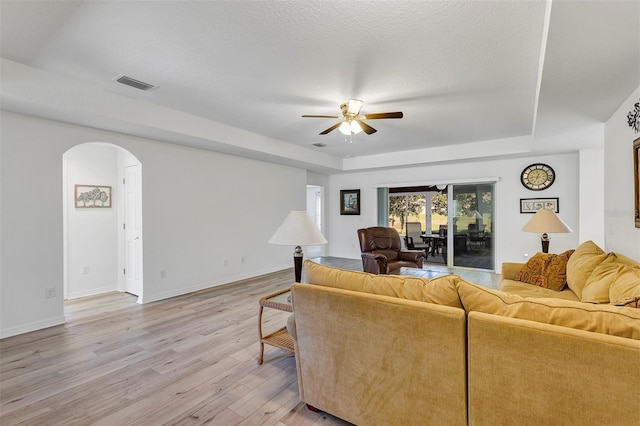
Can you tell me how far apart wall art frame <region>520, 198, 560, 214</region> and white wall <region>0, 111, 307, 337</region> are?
444 cm

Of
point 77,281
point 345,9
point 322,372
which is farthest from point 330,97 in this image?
point 77,281

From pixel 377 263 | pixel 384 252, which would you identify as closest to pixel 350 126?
pixel 377 263

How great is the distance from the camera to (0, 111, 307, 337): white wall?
3076mm

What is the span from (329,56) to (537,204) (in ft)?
16.5

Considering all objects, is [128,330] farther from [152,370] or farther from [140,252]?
[140,252]

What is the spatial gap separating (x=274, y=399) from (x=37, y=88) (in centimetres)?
343

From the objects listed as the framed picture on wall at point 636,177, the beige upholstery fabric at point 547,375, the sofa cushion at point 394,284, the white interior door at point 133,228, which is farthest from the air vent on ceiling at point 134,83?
the framed picture on wall at point 636,177

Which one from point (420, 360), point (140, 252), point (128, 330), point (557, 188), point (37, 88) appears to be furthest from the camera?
point (557, 188)

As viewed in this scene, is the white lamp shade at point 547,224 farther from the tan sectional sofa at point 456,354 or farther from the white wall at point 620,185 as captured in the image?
the tan sectional sofa at point 456,354

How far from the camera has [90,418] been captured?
6.03 ft

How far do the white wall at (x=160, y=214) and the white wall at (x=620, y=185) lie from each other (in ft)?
16.7

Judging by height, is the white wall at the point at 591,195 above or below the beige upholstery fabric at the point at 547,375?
above

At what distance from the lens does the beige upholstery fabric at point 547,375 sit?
3.50 feet

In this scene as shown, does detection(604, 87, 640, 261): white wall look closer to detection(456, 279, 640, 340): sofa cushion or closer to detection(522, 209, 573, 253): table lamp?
detection(522, 209, 573, 253): table lamp
